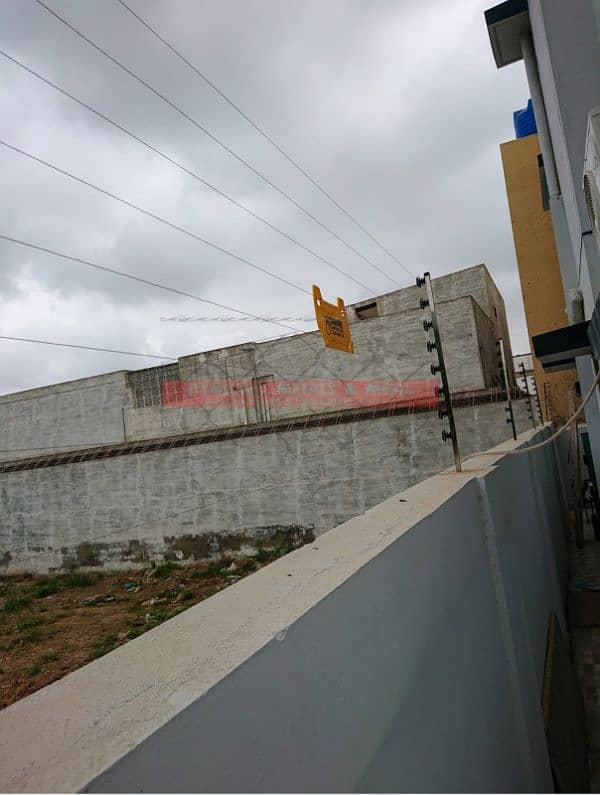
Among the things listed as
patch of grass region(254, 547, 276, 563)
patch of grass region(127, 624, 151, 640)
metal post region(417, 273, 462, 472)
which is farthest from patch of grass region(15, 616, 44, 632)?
metal post region(417, 273, 462, 472)

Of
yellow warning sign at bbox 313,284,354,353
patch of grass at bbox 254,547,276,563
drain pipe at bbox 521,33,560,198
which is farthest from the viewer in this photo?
patch of grass at bbox 254,547,276,563

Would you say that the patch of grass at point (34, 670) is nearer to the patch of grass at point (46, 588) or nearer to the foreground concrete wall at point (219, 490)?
the foreground concrete wall at point (219, 490)

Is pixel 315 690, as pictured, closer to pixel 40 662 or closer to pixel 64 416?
pixel 40 662

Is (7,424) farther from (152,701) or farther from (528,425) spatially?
(152,701)

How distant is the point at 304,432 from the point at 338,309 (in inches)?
136

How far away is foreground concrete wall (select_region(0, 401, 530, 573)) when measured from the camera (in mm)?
10664

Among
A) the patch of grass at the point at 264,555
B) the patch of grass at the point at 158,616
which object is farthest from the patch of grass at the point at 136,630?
the patch of grass at the point at 264,555

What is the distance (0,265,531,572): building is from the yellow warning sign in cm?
233

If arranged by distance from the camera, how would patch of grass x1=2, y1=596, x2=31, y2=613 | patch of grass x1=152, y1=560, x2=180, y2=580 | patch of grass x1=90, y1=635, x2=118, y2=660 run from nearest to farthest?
patch of grass x1=90, y1=635, x2=118, y2=660 < patch of grass x1=2, y1=596, x2=31, y2=613 < patch of grass x1=152, y1=560, x2=180, y2=580

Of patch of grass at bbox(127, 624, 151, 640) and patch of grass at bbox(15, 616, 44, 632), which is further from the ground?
patch of grass at bbox(127, 624, 151, 640)

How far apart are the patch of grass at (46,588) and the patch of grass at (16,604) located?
0.95 feet

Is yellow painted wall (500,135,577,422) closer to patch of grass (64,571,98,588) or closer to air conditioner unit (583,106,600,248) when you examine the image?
air conditioner unit (583,106,600,248)

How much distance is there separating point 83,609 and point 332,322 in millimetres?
8385

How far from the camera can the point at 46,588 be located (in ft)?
41.6
